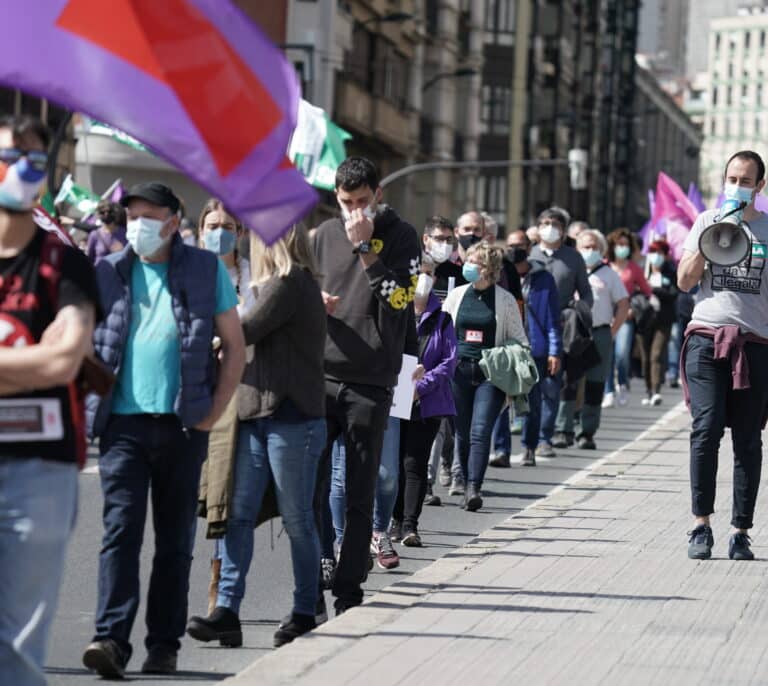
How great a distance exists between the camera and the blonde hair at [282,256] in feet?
26.9

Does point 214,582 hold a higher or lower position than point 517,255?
lower

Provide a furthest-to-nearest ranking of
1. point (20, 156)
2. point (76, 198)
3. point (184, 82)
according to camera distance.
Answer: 1. point (76, 198)
2. point (184, 82)
3. point (20, 156)

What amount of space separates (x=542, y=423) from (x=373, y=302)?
934 cm

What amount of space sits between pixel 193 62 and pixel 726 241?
451cm

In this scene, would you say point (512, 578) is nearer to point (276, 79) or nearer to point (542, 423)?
point (276, 79)

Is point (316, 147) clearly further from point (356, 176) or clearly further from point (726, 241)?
point (356, 176)

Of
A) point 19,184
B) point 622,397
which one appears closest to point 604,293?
point 622,397

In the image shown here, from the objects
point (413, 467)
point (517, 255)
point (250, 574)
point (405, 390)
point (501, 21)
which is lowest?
point (250, 574)

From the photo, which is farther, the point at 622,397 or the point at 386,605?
the point at 622,397

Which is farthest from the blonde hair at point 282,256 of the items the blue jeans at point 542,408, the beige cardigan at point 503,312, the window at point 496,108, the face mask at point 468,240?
the window at point 496,108

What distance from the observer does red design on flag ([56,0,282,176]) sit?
6191mm

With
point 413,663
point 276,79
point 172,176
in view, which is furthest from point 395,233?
point 172,176

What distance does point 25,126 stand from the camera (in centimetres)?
578

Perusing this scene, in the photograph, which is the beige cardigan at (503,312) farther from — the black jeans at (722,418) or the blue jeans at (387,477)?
the black jeans at (722,418)
